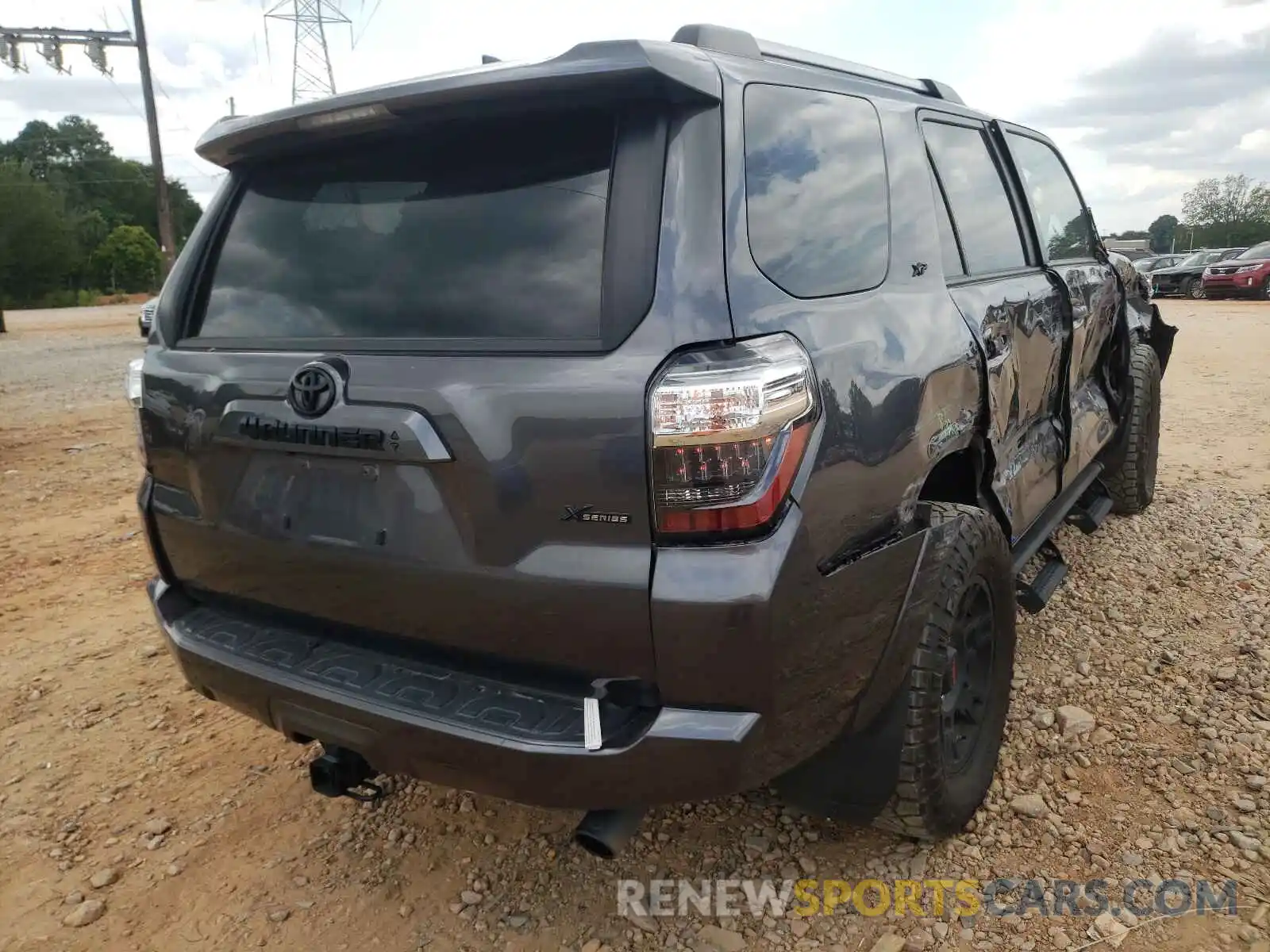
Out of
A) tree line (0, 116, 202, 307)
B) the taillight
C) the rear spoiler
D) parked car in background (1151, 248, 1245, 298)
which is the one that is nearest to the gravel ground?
tree line (0, 116, 202, 307)

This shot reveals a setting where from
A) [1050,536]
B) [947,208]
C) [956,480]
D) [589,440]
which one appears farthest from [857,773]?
[1050,536]

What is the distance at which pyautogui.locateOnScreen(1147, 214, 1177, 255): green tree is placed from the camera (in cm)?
7250

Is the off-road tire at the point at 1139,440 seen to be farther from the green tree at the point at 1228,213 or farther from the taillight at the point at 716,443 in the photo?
the green tree at the point at 1228,213

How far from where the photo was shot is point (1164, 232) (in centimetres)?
8144

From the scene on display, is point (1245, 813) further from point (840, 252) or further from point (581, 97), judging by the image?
point (581, 97)

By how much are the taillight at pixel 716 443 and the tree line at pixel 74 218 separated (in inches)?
1075

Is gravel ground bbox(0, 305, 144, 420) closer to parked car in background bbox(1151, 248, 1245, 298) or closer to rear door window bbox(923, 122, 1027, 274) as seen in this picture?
rear door window bbox(923, 122, 1027, 274)

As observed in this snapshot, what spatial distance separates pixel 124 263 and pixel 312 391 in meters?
59.6

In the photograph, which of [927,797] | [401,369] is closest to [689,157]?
[401,369]

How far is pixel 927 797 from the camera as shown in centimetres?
223

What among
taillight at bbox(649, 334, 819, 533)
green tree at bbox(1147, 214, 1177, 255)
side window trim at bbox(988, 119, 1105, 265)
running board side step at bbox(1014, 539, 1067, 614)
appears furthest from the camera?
green tree at bbox(1147, 214, 1177, 255)

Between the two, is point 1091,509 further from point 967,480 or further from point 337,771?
point 337,771

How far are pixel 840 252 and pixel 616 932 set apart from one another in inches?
66.6

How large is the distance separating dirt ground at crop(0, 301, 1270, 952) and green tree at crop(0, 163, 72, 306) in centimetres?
4330
